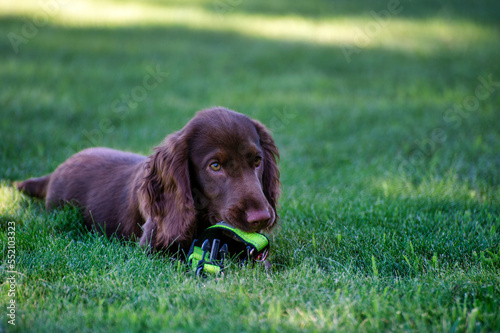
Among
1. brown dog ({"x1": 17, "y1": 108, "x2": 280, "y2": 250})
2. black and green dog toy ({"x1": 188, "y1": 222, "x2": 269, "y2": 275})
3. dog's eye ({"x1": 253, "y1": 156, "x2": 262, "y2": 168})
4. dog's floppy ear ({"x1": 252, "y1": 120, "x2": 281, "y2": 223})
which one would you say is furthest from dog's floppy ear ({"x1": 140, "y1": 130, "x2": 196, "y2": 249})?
dog's floppy ear ({"x1": 252, "y1": 120, "x2": 281, "y2": 223})

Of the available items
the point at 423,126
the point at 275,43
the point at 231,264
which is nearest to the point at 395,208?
the point at 231,264

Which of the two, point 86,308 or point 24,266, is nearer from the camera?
point 86,308

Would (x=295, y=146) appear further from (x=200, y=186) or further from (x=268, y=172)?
(x=200, y=186)

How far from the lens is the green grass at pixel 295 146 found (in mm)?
2363

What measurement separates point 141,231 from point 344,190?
2087 mm

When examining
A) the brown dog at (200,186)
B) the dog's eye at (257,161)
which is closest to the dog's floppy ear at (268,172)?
the brown dog at (200,186)

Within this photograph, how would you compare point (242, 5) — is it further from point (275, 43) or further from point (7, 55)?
point (7, 55)

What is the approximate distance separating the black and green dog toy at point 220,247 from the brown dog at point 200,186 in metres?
0.06

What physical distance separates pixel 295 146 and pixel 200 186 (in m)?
3.16

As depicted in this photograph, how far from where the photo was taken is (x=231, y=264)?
9.50 feet

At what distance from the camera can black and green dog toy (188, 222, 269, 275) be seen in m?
2.81

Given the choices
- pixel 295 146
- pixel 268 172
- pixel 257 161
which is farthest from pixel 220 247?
pixel 295 146

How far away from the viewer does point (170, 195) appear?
311 centimetres

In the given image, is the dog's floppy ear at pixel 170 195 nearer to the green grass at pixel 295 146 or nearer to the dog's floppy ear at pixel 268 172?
the green grass at pixel 295 146
